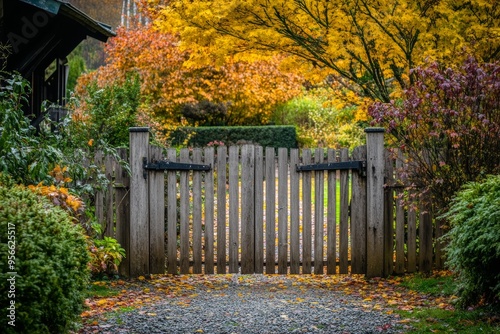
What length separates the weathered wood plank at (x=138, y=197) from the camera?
7992mm

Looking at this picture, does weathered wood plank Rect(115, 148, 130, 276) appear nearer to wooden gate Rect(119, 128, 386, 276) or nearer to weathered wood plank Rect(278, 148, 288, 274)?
wooden gate Rect(119, 128, 386, 276)

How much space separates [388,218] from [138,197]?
10.4 feet

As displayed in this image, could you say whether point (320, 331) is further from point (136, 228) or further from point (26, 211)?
point (136, 228)

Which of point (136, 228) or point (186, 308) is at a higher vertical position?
point (136, 228)

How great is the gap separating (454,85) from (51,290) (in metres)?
4.80

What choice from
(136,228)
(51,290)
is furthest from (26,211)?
(136,228)

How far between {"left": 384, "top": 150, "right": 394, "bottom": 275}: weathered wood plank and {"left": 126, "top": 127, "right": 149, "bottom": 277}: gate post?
3.01 meters

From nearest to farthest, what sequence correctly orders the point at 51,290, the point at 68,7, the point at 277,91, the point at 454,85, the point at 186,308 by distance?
the point at 51,290 → the point at 186,308 → the point at 454,85 → the point at 68,7 → the point at 277,91

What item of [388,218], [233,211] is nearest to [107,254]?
[233,211]

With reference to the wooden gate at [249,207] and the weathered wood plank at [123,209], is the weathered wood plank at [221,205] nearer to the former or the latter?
the wooden gate at [249,207]

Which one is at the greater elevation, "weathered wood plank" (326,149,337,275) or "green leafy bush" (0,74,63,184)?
"green leafy bush" (0,74,63,184)

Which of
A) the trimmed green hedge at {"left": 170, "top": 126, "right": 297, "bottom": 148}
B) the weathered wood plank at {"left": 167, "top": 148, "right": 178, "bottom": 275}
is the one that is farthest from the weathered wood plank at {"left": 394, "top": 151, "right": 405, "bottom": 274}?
the trimmed green hedge at {"left": 170, "top": 126, "right": 297, "bottom": 148}

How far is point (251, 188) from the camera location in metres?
8.11

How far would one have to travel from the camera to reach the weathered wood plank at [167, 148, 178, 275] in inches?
318
